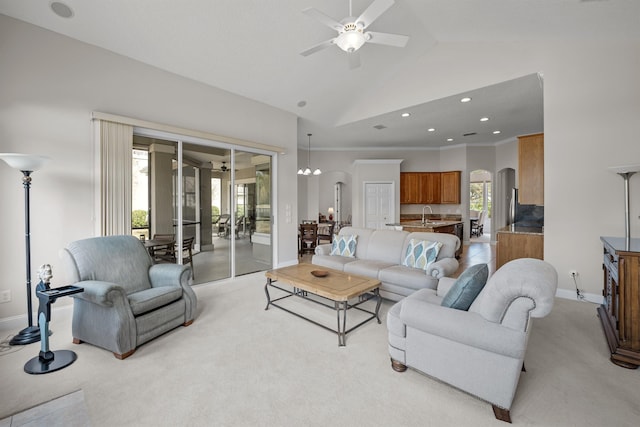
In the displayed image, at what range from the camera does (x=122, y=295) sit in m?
2.41

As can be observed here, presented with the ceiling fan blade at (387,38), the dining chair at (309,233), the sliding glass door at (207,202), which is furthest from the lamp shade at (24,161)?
the dining chair at (309,233)

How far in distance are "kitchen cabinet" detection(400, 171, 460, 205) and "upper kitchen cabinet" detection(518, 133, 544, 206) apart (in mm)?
4273

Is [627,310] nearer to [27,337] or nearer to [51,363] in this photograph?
[51,363]

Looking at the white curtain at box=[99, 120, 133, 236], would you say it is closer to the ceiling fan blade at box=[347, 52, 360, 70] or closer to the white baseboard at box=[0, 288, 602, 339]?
the white baseboard at box=[0, 288, 602, 339]

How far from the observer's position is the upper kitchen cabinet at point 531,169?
4.44m

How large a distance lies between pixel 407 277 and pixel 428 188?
254 inches

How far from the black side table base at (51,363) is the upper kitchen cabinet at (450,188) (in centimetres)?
922

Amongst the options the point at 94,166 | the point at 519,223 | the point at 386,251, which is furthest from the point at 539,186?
the point at 94,166

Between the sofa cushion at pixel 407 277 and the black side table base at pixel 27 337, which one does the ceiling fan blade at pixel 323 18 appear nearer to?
the sofa cushion at pixel 407 277

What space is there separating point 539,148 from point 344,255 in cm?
360

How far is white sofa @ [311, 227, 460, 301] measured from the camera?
10.8ft

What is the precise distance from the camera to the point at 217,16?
337cm

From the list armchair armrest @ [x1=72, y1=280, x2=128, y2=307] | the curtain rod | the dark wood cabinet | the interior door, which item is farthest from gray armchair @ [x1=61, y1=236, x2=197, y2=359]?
the interior door

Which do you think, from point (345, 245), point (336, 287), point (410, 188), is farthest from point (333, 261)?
point (410, 188)
